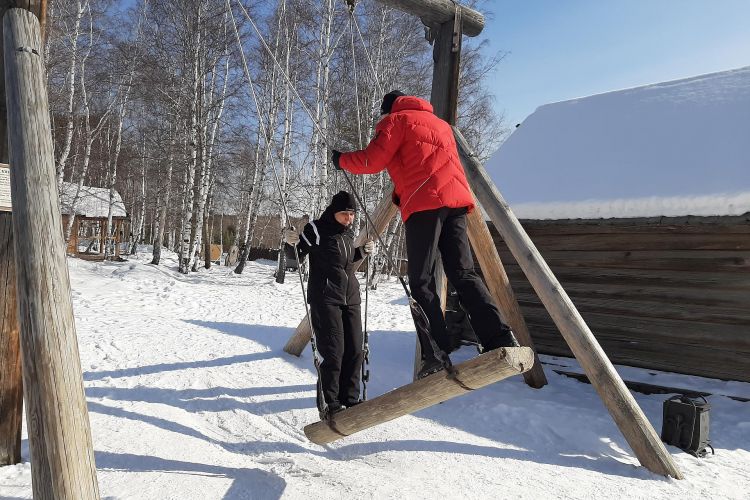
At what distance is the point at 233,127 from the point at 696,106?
13479 millimetres

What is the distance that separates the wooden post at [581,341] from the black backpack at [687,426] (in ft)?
2.23

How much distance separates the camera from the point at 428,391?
2.82 metres

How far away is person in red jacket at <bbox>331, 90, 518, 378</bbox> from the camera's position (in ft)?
10.00

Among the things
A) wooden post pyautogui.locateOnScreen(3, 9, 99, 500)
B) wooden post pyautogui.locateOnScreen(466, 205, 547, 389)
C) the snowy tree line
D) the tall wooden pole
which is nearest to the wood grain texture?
the tall wooden pole

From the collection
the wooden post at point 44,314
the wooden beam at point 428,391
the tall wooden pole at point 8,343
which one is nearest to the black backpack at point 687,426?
the wooden beam at point 428,391

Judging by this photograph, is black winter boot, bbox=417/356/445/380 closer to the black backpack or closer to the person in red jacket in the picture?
the person in red jacket

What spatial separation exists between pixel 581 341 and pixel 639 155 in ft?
12.1

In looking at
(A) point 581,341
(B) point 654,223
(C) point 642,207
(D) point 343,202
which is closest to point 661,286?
(B) point 654,223

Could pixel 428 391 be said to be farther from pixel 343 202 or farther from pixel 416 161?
pixel 343 202

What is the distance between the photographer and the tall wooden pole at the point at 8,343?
3035 mm

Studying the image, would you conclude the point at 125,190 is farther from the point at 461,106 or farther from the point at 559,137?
the point at 559,137

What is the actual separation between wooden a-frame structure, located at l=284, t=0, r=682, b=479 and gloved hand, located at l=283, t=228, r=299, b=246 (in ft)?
2.15

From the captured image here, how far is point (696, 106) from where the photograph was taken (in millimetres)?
6727

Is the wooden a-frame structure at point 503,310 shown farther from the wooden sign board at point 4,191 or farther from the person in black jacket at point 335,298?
the wooden sign board at point 4,191
